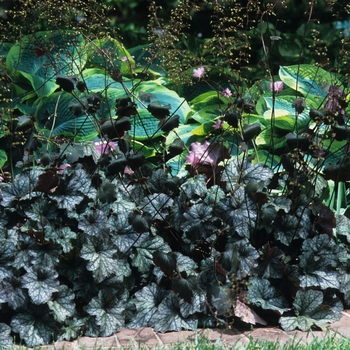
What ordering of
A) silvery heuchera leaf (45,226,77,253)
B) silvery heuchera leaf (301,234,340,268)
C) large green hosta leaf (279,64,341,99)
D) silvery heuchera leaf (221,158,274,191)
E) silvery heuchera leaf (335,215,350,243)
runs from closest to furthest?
silvery heuchera leaf (45,226,77,253) → silvery heuchera leaf (301,234,340,268) → silvery heuchera leaf (221,158,274,191) → silvery heuchera leaf (335,215,350,243) → large green hosta leaf (279,64,341,99)

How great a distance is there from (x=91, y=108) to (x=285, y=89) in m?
1.87

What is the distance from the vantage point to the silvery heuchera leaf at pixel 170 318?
2.86 meters

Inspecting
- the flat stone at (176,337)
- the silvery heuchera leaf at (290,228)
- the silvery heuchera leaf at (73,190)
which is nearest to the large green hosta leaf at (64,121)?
the silvery heuchera leaf at (73,190)

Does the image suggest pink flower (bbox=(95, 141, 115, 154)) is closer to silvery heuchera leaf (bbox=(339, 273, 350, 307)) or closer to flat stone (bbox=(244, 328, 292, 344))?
flat stone (bbox=(244, 328, 292, 344))

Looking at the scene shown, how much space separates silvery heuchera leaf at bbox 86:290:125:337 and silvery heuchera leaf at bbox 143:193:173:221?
1.47ft

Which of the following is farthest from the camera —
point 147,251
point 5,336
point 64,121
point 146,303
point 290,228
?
point 64,121

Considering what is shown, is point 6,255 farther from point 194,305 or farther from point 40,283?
point 194,305

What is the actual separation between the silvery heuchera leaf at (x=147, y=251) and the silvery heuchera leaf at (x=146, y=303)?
94mm

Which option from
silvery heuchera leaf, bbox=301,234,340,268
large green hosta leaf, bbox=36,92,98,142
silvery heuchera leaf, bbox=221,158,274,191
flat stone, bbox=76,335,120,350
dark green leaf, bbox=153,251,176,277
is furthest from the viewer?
large green hosta leaf, bbox=36,92,98,142

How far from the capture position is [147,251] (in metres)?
3.10

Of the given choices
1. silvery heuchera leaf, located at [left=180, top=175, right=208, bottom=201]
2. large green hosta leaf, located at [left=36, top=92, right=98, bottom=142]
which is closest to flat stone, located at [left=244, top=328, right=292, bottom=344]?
silvery heuchera leaf, located at [left=180, top=175, right=208, bottom=201]

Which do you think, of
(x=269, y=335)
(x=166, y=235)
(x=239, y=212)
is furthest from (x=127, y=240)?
(x=269, y=335)

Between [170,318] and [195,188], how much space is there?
646 millimetres

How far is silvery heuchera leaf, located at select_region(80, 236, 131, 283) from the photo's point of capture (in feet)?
9.46
